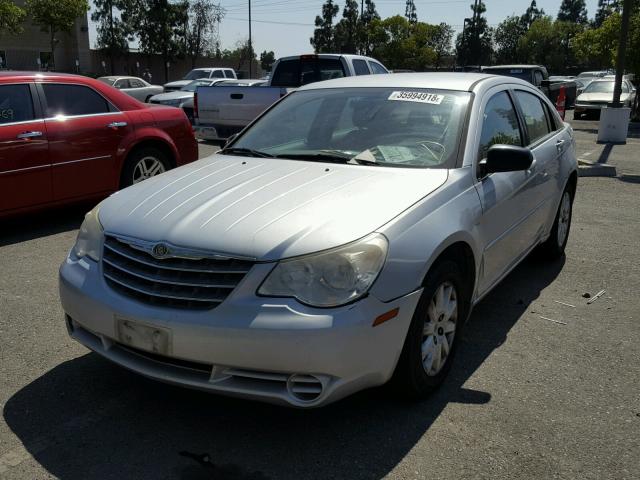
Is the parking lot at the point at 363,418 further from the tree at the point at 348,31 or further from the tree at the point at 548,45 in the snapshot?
the tree at the point at 548,45

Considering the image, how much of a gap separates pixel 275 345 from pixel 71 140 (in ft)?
15.8

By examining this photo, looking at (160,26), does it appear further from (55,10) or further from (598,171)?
(598,171)

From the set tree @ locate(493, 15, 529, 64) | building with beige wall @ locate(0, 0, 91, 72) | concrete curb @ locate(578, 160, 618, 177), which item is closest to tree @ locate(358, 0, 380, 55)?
tree @ locate(493, 15, 529, 64)

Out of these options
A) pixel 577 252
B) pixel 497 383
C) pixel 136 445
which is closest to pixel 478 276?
pixel 497 383

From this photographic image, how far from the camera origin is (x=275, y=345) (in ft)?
8.68

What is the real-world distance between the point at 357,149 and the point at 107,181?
154 inches

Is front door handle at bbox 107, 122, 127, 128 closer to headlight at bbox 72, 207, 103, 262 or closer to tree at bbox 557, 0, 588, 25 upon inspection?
headlight at bbox 72, 207, 103, 262

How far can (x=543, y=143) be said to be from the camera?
5.07 meters

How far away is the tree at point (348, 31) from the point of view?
6881cm

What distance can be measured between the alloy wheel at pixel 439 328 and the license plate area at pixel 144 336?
124 cm

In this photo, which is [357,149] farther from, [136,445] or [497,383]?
[136,445]

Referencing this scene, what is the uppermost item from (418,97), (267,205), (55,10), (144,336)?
(55,10)

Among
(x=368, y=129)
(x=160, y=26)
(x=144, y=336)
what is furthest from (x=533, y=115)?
(x=160, y=26)

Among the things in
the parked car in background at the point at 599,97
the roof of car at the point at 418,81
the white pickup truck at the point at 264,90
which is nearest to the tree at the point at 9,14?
the white pickup truck at the point at 264,90
